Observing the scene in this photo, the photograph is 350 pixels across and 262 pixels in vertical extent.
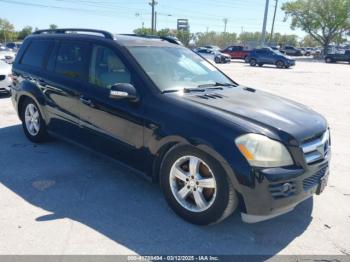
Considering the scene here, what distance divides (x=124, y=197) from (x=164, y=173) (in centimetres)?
72

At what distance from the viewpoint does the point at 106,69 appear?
418 cm

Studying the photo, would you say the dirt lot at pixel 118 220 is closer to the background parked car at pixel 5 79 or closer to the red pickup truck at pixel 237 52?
the background parked car at pixel 5 79

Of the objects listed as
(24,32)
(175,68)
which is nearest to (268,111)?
(175,68)

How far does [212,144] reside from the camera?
308 centimetres

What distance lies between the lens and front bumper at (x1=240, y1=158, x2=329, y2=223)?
292 cm

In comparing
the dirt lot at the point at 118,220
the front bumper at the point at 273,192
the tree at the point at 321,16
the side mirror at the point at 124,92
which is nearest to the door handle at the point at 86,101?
the side mirror at the point at 124,92

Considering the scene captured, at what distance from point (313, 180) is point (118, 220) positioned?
1917mm

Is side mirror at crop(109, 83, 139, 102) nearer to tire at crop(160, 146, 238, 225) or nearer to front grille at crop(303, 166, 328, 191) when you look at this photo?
tire at crop(160, 146, 238, 225)

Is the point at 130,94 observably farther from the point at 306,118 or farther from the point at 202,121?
the point at 306,118

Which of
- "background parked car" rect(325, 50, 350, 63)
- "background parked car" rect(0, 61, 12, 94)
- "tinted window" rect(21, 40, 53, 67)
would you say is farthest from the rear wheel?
"tinted window" rect(21, 40, 53, 67)

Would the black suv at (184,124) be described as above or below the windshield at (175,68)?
below

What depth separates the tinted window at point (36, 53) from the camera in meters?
5.29

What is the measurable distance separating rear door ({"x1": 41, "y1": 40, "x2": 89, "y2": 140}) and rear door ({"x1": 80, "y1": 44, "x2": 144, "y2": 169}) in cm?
17

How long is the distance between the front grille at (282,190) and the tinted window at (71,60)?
2.80 m
